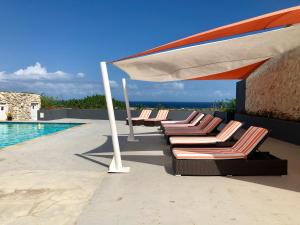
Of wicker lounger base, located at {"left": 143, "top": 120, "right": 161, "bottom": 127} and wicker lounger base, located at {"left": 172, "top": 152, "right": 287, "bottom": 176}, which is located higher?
wicker lounger base, located at {"left": 143, "top": 120, "right": 161, "bottom": 127}

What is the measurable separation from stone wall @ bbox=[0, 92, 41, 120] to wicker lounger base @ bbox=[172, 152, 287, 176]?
60.0 ft

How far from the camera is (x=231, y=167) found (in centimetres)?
542

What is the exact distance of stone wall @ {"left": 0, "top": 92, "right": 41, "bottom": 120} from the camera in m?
21.0

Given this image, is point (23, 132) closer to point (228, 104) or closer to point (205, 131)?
point (205, 131)

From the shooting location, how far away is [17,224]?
3.35 m

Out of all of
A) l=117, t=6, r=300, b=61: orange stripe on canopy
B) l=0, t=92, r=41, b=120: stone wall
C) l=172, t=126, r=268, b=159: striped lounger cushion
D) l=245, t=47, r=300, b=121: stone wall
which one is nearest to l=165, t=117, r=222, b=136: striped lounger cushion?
l=172, t=126, r=268, b=159: striped lounger cushion

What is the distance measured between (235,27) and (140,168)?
300cm

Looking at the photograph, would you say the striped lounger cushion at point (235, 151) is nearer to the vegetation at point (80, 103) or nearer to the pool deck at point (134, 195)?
the pool deck at point (134, 195)

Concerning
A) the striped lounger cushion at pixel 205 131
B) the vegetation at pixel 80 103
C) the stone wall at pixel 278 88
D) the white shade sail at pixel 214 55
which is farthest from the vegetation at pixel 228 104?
the white shade sail at pixel 214 55

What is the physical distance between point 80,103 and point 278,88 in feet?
47.3

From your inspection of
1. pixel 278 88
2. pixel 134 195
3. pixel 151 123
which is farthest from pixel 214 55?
pixel 151 123

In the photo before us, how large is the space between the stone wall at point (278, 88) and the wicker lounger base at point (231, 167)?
5540 mm

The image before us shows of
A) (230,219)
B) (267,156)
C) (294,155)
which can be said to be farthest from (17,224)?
(294,155)

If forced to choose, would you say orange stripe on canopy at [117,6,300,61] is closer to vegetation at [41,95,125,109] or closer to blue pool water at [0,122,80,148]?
blue pool water at [0,122,80,148]
